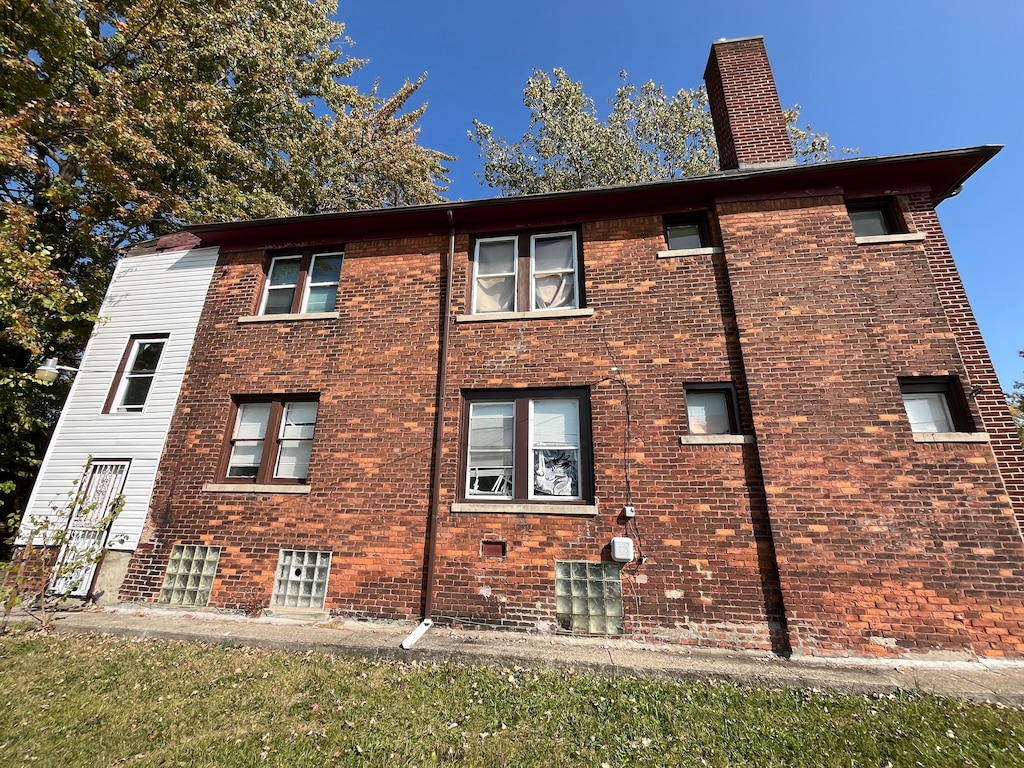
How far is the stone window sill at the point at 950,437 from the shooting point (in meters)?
5.71

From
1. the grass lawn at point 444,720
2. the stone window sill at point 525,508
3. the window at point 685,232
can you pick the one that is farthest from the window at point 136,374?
the window at point 685,232

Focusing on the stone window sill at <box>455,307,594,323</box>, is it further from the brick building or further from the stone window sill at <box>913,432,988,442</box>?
the stone window sill at <box>913,432,988,442</box>

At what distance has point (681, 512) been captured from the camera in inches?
243

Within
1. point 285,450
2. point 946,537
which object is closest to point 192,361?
point 285,450

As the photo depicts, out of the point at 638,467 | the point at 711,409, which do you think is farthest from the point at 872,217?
the point at 638,467

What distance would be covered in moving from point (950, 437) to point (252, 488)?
1023 cm

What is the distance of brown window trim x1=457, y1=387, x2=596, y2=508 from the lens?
6645 millimetres

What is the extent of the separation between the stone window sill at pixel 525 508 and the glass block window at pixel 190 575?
4.13m

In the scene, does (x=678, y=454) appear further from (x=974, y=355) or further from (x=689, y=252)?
(x=974, y=355)

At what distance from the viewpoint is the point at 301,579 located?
Result: 6.82 metres

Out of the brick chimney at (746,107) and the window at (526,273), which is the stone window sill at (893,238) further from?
the window at (526,273)

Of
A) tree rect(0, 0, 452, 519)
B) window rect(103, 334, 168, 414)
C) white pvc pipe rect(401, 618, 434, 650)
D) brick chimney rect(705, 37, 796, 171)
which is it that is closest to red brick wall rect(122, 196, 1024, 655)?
white pvc pipe rect(401, 618, 434, 650)

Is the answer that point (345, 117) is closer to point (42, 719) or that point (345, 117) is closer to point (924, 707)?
point (42, 719)

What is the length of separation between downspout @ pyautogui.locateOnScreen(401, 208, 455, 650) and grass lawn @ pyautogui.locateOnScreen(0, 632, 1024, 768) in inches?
46.6
